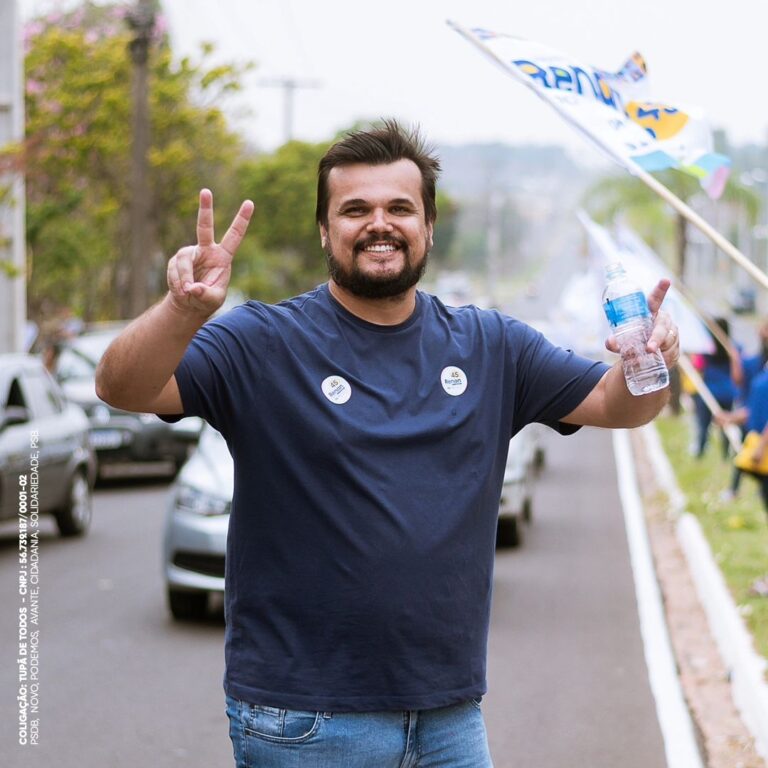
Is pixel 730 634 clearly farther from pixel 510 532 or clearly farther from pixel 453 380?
pixel 453 380

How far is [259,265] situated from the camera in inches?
1812

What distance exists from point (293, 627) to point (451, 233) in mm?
80059

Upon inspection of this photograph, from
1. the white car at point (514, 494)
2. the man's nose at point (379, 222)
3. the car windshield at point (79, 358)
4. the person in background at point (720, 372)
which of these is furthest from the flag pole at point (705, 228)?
the car windshield at point (79, 358)

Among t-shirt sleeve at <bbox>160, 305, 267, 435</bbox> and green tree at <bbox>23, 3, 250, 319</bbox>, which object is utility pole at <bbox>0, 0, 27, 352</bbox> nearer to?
green tree at <bbox>23, 3, 250, 319</bbox>

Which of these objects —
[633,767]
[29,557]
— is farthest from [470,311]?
[29,557]

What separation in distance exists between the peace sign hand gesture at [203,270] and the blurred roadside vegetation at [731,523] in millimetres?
5392

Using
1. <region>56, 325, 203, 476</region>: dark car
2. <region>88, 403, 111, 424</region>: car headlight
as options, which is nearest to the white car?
<region>56, 325, 203, 476</region>: dark car

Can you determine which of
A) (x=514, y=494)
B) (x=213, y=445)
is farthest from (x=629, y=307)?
(x=514, y=494)

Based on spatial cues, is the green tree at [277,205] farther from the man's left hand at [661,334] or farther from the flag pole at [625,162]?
the man's left hand at [661,334]

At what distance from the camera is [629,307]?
3.46 m

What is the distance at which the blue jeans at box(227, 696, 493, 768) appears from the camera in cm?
318

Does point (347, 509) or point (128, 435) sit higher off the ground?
point (347, 509)

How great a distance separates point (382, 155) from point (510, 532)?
33.2ft

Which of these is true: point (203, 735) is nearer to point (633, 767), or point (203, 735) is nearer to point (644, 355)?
point (633, 767)
